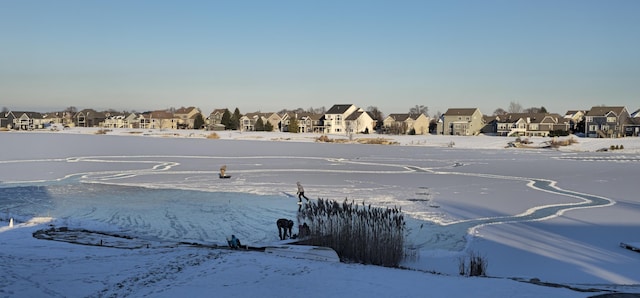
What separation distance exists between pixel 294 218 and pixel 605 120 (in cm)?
7648

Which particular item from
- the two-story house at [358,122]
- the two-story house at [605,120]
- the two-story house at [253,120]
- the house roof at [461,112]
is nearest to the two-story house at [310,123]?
the two-story house at [253,120]

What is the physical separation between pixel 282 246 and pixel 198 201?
22.7 feet

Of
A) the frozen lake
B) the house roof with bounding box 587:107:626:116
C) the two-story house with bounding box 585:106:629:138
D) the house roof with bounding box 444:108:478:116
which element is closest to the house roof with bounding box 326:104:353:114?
the house roof with bounding box 444:108:478:116

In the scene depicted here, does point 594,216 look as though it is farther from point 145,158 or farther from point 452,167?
point 145,158

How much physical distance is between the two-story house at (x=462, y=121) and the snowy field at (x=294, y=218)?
213 feet

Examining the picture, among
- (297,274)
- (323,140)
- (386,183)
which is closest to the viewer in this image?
(297,274)

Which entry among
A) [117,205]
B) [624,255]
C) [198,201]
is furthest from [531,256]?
[117,205]

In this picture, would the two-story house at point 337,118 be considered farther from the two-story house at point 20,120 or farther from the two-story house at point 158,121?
the two-story house at point 20,120

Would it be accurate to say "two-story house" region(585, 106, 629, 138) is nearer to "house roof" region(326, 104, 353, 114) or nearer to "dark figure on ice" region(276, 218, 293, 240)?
"house roof" region(326, 104, 353, 114)

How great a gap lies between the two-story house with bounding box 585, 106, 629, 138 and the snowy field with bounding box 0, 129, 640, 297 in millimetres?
57341

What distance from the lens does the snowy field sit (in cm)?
755

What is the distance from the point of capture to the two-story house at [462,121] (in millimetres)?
91125

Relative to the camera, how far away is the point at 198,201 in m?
16.5

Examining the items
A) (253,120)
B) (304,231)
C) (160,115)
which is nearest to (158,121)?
(160,115)
